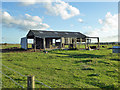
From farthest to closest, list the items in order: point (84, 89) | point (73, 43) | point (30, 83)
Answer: point (73, 43) → point (84, 89) → point (30, 83)

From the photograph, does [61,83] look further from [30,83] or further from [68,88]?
[30,83]

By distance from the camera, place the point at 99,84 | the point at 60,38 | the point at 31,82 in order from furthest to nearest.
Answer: the point at 60,38 → the point at 99,84 → the point at 31,82

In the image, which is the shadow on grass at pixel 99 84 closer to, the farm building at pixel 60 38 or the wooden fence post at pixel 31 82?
the wooden fence post at pixel 31 82

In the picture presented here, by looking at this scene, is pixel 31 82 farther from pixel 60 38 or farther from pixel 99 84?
pixel 60 38

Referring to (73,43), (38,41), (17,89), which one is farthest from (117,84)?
(38,41)

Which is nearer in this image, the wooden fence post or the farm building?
the wooden fence post

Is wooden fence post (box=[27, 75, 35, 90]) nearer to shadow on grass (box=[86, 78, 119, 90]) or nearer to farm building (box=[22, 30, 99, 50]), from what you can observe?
shadow on grass (box=[86, 78, 119, 90])

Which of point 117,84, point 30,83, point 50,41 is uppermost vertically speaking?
point 50,41

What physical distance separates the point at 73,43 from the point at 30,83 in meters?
28.3

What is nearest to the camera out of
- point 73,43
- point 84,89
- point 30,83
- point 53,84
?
point 30,83

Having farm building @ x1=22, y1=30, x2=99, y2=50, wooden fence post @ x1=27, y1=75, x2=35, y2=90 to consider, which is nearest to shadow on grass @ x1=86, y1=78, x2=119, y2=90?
wooden fence post @ x1=27, y1=75, x2=35, y2=90

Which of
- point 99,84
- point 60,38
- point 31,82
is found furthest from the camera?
point 60,38

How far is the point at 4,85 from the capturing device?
634 centimetres

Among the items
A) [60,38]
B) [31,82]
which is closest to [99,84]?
[31,82]
